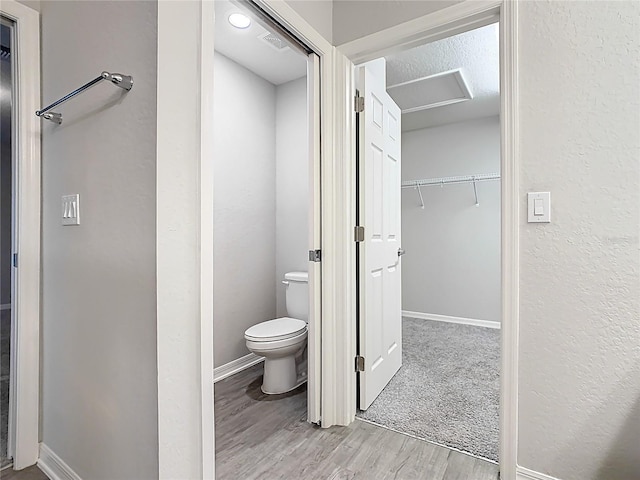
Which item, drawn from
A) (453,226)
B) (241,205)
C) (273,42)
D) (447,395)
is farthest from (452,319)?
(273,42)

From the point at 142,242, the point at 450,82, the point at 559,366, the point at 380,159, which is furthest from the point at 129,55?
the point at 450,82

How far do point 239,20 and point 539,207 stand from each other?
2041 mm

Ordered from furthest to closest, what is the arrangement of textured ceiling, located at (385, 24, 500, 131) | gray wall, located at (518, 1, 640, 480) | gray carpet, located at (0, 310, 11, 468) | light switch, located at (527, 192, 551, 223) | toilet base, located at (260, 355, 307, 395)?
textured ceiling, located at (385, 24, 500, 131) < toilet base, located at (260, 355, 307, 395) < gray carpet, located at (0, 310, 11, 468) < light switch, located at (527, 192, 551, 223) < gray wall, located at (518, 1, 640, 480)

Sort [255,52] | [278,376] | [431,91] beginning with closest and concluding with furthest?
[278,376] < [255,52] < [431,91]

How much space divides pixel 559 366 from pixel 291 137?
2.42 meters

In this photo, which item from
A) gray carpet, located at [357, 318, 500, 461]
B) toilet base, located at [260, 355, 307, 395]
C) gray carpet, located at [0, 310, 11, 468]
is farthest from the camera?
toilet base, located at [260, 355, 307, 395]

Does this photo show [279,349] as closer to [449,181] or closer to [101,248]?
[101,248]

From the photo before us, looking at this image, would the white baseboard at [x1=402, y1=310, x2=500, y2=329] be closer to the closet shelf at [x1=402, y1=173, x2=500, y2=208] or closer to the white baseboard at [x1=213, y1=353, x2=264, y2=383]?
the closet shelf at [x1=402, y1=173, x2=500, y2=208]

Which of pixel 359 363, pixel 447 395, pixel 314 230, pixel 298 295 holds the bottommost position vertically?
pixel 447 395

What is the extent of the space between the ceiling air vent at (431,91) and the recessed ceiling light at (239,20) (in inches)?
55.0

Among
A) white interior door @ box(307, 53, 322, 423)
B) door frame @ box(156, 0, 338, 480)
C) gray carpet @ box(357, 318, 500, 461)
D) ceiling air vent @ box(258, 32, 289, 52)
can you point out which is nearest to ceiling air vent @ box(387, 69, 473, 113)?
ceiling air vent @ box(258, 32, 289, 52)

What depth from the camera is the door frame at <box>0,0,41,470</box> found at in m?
1.44

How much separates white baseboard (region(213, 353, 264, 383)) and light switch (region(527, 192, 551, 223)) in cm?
209

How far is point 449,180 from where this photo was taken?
4039mm
